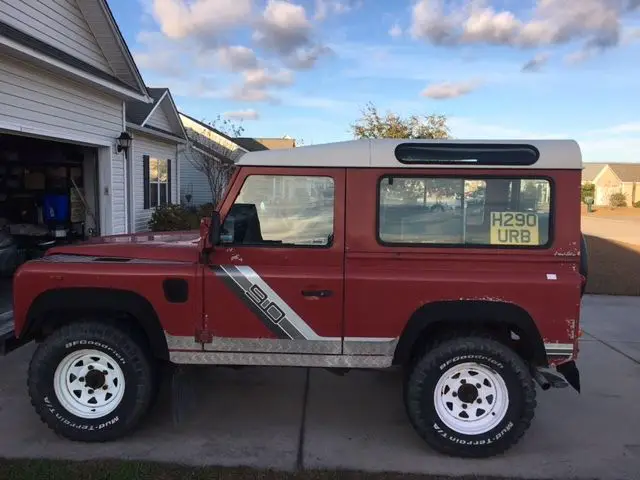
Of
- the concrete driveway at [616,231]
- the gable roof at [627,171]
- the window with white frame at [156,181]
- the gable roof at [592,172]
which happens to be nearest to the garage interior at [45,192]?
the window with white frame at [156,181]

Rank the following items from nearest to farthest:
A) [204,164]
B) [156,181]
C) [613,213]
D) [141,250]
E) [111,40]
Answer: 1. [141,250]
2. [111,40]
3. [156,181]
4. [204,164]
5. [613,213]

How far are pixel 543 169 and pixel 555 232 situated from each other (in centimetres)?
42

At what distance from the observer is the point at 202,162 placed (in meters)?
22.8

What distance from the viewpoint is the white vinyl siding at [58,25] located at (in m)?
7.65

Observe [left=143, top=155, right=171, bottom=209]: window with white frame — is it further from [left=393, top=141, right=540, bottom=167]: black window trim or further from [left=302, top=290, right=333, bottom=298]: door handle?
[left=393, top=141, right=540, bottom=167]: black window trim

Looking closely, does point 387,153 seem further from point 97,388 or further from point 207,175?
point 207,175

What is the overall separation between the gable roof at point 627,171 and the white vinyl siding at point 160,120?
71.2m

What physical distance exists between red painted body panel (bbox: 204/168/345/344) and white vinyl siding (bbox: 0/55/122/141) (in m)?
5.02

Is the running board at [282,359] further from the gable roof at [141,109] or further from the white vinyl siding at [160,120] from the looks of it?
the white vinyl siding at [160,120]

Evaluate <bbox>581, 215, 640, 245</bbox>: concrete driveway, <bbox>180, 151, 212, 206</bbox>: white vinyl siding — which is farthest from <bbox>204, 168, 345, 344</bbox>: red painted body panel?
<bbox>180, 151, 212, 206</bbox>: white vinyl siding

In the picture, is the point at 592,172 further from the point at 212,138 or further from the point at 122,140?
the point at 122,140

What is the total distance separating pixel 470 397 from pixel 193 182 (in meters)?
20.7

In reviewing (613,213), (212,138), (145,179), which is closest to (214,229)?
(145,179)

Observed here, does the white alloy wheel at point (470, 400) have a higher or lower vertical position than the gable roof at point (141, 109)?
lower
